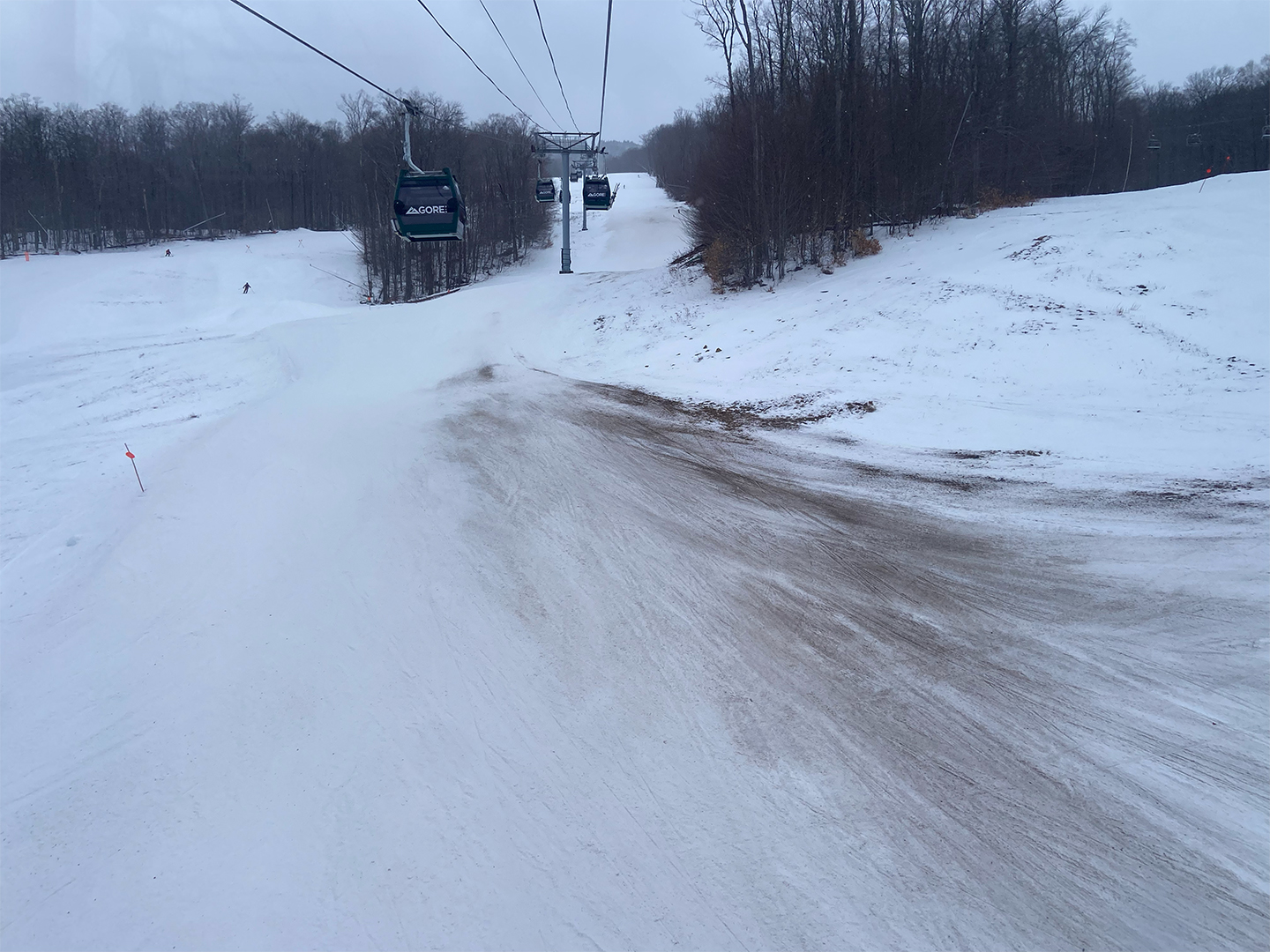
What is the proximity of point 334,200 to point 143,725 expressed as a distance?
8339 centimetres

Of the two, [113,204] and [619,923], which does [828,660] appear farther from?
[113,204]

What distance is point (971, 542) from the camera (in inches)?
285

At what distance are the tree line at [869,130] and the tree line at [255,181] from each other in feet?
73.1

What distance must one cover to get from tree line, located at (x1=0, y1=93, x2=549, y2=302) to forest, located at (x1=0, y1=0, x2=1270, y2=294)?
0.21 metres

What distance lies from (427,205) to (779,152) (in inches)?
429

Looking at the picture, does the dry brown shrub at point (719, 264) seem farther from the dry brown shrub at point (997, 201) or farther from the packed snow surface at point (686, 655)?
the packed snow surface at point (686, 655)

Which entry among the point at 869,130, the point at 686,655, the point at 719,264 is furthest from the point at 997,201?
the point at 686,655

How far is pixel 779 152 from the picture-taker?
20844 millimetres

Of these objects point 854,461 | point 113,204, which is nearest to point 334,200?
point 113,204

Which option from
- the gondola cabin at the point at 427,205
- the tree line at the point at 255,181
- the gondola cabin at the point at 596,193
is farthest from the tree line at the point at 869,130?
the tree line at the point at 255,181

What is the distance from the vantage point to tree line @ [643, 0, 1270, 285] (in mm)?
21594

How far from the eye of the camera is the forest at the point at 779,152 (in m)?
22.3

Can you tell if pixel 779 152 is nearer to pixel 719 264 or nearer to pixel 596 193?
pixel 719 264

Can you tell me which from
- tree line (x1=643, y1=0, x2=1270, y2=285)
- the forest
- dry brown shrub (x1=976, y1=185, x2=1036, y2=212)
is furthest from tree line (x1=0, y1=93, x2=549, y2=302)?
dry brown shrub (x1=976, y1=185, x2=1036, y2=212)
